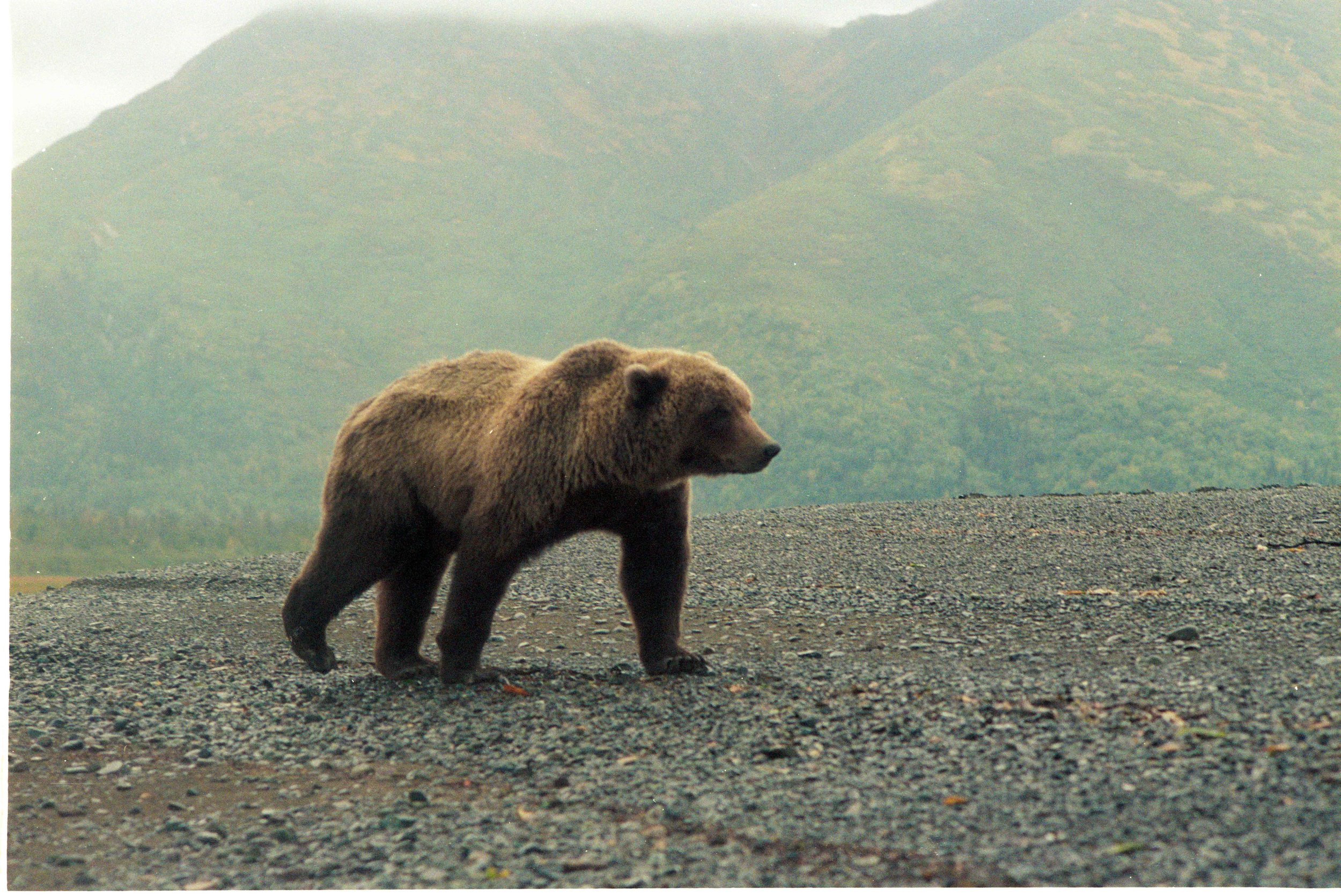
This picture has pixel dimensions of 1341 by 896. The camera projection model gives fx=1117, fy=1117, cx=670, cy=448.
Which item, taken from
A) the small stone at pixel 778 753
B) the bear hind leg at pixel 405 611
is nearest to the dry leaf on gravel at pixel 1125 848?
the small stone at pixel 778 753

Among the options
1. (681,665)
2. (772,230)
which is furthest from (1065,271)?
(681,665)

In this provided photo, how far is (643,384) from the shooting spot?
5605 millimetres

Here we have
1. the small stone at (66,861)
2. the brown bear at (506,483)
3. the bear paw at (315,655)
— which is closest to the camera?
the small stone at (66,861)

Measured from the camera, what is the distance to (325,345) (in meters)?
44.9

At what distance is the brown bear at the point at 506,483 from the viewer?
5645mm

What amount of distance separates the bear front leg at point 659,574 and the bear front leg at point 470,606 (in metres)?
0.64

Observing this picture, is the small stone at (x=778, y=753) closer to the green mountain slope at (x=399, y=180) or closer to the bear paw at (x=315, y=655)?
the bear paw at (x=315, y=655)

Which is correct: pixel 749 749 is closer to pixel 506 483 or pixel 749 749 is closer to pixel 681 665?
pixel 681 665

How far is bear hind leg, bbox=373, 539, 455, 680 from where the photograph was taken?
6.50 meters

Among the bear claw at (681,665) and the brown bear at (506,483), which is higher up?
the brown bear at (506,483)

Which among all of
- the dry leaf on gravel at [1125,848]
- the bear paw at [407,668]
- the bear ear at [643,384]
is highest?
the bear ear at [643,384]

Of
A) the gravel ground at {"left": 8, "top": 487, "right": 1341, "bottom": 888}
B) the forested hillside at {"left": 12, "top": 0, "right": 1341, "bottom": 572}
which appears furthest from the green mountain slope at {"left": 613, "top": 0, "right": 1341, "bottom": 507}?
the gravel ground at {"left": 8, "top": 487, "right": 1341, "bottom": 888}

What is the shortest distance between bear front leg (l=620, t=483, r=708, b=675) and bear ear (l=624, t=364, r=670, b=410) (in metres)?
0.52

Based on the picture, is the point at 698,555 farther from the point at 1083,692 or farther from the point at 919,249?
the point at 919,249
